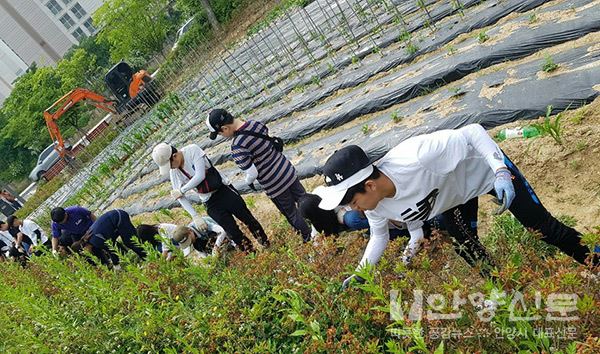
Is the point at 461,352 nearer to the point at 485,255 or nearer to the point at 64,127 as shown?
the point at 485,255

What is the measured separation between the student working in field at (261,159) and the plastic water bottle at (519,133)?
1.68m

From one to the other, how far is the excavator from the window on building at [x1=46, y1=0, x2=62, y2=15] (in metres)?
29.9

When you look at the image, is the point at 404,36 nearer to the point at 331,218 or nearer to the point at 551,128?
the point at 551,128

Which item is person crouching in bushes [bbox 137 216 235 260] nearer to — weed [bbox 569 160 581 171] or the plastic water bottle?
the plastic water bottle

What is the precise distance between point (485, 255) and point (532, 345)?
79 cm

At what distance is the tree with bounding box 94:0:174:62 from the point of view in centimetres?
2136

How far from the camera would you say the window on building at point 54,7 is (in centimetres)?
4166

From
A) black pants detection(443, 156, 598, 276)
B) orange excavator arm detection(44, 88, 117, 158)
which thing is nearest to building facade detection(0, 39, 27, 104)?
orange excavator arm detection(44, 88, 117, 158)

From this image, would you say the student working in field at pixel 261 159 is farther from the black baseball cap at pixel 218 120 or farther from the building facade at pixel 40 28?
the building facade at pixel 40 28

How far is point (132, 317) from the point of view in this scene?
2.87m

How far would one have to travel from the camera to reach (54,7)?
137ft

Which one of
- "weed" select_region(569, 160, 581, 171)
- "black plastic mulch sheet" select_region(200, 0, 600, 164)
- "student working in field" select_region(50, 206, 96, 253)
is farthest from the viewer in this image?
"student working in field" select_region(50, 206, 96, 253)

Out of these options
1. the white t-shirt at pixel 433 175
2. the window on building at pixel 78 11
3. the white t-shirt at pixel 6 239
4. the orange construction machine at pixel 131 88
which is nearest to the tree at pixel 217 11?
the orange construction machine at pixel 131 88

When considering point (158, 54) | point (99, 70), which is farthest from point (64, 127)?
point (99, 70)
